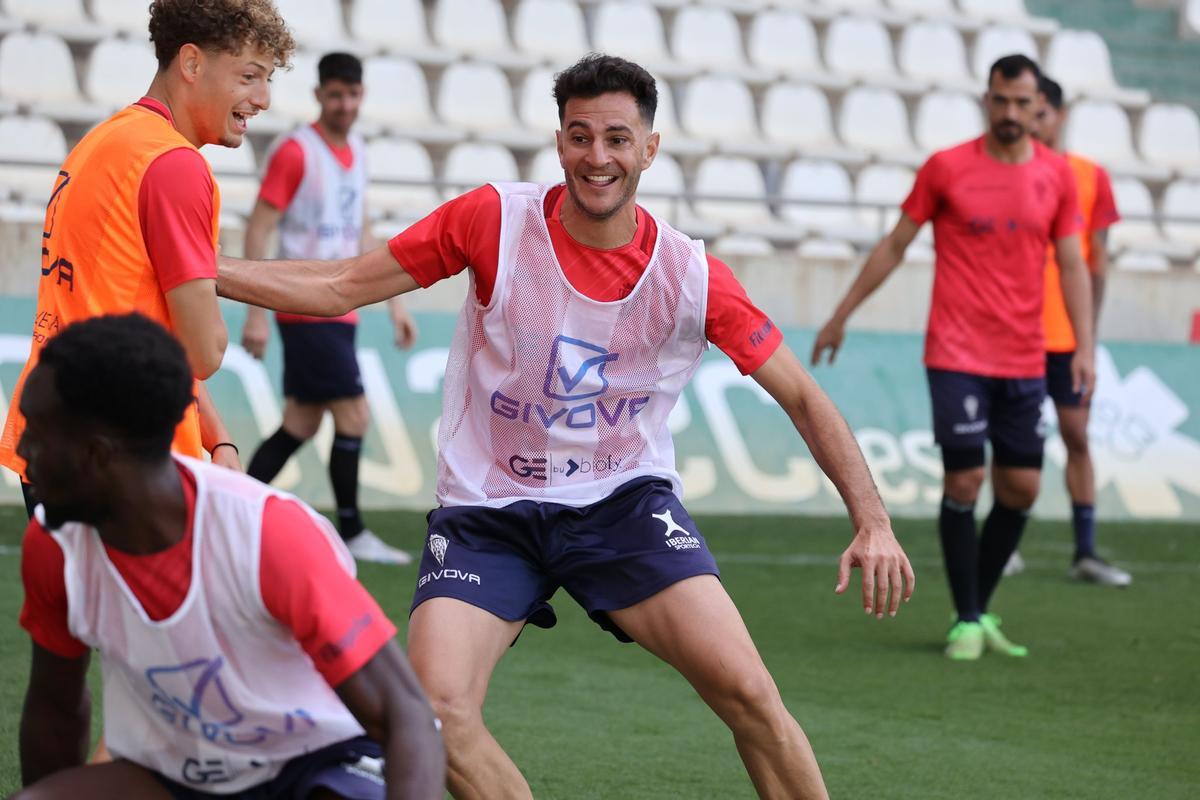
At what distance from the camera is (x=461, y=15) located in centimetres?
1591

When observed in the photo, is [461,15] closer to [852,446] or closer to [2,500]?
[2,500]

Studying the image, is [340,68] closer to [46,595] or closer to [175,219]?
[175,219]

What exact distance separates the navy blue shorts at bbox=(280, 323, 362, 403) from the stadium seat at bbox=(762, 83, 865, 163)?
8.19 m

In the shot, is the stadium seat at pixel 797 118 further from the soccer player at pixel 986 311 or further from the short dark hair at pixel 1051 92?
the soccer player at pixel 986 311

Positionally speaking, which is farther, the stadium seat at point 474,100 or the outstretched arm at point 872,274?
the stadium seat at point 474,100

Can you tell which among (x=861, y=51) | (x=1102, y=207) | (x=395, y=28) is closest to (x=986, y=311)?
(x=1102, y=207)

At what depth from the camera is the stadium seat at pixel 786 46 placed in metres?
17.0

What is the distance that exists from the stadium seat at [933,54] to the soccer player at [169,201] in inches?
563

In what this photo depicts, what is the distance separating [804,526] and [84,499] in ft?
28.3

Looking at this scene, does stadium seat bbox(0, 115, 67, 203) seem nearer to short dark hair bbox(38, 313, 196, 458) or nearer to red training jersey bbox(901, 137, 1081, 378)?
red training jersey bbox(901, 137, 1081, 378)

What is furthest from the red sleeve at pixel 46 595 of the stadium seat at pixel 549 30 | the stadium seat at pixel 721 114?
the stadium seat at pixel 549 30

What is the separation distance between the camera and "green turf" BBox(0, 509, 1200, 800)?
5.43 meters

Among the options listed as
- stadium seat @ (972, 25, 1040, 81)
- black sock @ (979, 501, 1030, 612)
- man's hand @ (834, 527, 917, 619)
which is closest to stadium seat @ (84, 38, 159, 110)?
stadium seat @ (972, 25, 1040, 81)

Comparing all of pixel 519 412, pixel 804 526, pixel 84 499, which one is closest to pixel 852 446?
pixel 519 412
